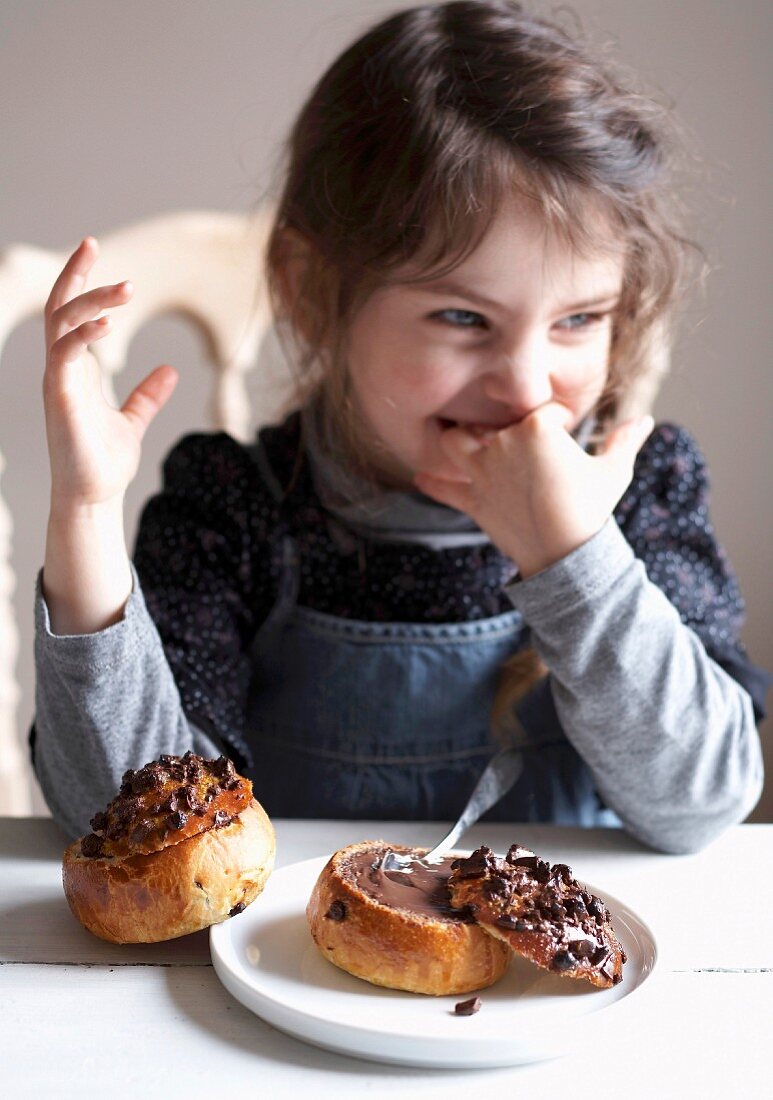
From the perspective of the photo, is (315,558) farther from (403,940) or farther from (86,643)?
(403,940)

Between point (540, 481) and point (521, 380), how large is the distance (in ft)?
0.22

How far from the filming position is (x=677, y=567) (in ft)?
3.04

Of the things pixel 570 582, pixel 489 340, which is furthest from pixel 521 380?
pixel 570 582

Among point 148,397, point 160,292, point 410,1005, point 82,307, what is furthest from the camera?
point 160,292

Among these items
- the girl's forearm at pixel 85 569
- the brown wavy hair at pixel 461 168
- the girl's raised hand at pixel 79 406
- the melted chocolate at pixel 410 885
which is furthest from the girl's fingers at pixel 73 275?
the melted chocolate at pixel 410 885

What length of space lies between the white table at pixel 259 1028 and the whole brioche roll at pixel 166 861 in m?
0.02

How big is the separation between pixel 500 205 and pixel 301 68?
2.80 ft

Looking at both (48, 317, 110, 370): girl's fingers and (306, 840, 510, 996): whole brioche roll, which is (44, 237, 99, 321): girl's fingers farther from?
(306, 840, 510, 996): whole brioche roll

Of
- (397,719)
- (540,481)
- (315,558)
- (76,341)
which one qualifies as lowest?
(397,719)

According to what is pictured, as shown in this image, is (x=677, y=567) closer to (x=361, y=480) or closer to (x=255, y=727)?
(x=361, y=480)

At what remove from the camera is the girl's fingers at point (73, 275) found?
2.08ft

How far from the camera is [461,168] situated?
75 centimetres

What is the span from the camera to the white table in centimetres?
41

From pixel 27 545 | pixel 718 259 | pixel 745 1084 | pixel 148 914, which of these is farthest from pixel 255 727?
pixel 718 259
